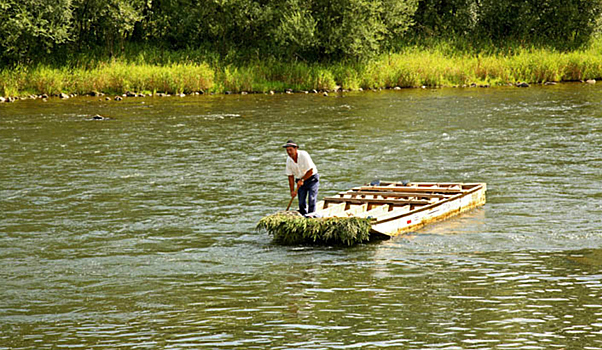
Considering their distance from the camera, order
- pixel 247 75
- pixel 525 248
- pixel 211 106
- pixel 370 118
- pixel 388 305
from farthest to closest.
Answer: pixel 247 75 → pixel 211 106 → pixel 370 118 → pixel 525 248 → pixel 388 305

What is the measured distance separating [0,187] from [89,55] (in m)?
29.0

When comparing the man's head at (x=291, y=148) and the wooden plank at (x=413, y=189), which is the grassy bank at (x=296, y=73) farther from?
the man's head at (x=291, y=148)

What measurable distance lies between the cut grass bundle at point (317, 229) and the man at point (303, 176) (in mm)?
650

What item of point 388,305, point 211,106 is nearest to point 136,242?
point 388,305

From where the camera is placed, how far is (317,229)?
14586 millimetres

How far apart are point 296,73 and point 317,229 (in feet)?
112

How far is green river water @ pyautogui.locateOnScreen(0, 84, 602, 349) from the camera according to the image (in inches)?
404

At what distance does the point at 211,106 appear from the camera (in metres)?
39.5

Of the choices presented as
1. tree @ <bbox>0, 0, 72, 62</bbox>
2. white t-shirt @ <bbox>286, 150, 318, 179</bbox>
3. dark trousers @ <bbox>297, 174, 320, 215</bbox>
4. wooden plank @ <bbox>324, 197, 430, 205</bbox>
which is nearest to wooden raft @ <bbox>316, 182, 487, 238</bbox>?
wooden plank @ <bbox>324, 197, 430, 205</bbox>

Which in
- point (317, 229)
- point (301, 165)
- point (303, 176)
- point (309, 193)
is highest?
point (301, 165)

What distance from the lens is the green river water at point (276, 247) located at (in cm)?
1025

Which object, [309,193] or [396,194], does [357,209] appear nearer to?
[396,194]

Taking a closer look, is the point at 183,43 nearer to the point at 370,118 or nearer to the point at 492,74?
the point at 492,74

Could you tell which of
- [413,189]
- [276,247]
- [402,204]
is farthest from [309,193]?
[413,189]
